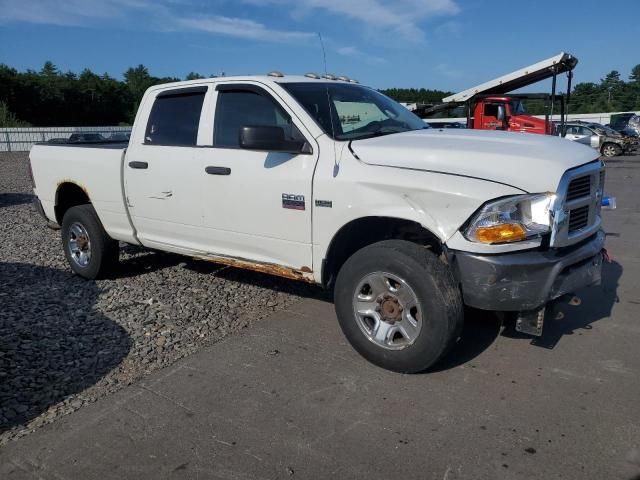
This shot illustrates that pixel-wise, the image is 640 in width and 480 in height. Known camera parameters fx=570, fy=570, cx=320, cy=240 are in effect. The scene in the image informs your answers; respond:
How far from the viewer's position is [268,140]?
407 cm

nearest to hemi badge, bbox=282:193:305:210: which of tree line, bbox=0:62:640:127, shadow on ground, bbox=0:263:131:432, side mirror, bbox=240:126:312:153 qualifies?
side mirror, bbox=240:126:312:153

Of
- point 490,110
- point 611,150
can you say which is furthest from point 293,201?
point 611,150

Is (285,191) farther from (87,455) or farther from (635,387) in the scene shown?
(635,387)

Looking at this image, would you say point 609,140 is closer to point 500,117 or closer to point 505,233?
point 500,117

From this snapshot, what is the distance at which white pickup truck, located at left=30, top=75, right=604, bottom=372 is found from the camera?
3436mm

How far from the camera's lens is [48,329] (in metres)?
4.75

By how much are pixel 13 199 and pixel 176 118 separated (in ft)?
31.6

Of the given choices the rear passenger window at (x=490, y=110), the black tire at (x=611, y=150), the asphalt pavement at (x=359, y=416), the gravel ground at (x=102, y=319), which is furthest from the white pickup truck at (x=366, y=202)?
the black tire at (x=611, y=150)

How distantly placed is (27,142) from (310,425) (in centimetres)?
3344

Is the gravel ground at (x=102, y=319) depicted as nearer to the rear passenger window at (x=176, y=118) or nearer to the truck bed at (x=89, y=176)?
the truck bed at (x=89, y=176)

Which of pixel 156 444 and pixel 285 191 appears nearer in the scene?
pixel 156 444

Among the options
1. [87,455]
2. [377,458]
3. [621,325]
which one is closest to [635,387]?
[621,325]

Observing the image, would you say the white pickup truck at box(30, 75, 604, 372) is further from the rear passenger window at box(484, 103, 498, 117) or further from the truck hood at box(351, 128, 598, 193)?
the rear passenger window at box(484, 103, 498, 117)

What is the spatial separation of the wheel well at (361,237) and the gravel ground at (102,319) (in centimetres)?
108
